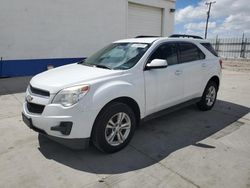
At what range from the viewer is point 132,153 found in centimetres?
345

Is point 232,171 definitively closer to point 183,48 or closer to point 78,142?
point 78,142

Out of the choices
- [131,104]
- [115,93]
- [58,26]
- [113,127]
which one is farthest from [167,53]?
[58,26]

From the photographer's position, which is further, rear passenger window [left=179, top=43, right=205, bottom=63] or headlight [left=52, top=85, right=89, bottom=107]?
rear passenger window [left=179, top=43, right=205, bottom=63]

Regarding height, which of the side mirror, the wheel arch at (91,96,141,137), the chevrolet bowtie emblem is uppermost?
the side mirror

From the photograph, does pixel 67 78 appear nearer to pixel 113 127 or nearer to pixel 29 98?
pixel 29 98

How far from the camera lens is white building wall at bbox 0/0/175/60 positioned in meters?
8.38

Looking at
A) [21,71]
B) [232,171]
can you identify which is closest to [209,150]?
[232,171]

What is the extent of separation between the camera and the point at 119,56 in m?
4.04

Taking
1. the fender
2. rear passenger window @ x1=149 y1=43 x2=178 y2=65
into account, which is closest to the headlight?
the fender

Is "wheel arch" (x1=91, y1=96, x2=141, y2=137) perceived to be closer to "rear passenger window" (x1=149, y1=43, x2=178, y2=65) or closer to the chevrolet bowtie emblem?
"rear passenger window" (x1=149, y1=43, x2=178, y2=65)

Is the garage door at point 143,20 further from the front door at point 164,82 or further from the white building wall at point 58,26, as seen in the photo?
the front door at point 164,82

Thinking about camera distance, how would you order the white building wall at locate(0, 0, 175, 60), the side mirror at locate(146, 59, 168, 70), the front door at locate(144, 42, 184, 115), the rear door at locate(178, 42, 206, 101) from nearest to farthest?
the side mirror at locate(146, 59, 168, 70), the front door at locate(144, 42, 184, 115), the rear door at locate(178, 42, 206, 101), the white building wall at locate(0, 0, 175, 60)

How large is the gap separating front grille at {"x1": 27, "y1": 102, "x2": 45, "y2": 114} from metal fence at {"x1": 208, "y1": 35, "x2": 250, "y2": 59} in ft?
80.8

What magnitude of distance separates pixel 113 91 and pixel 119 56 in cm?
105
